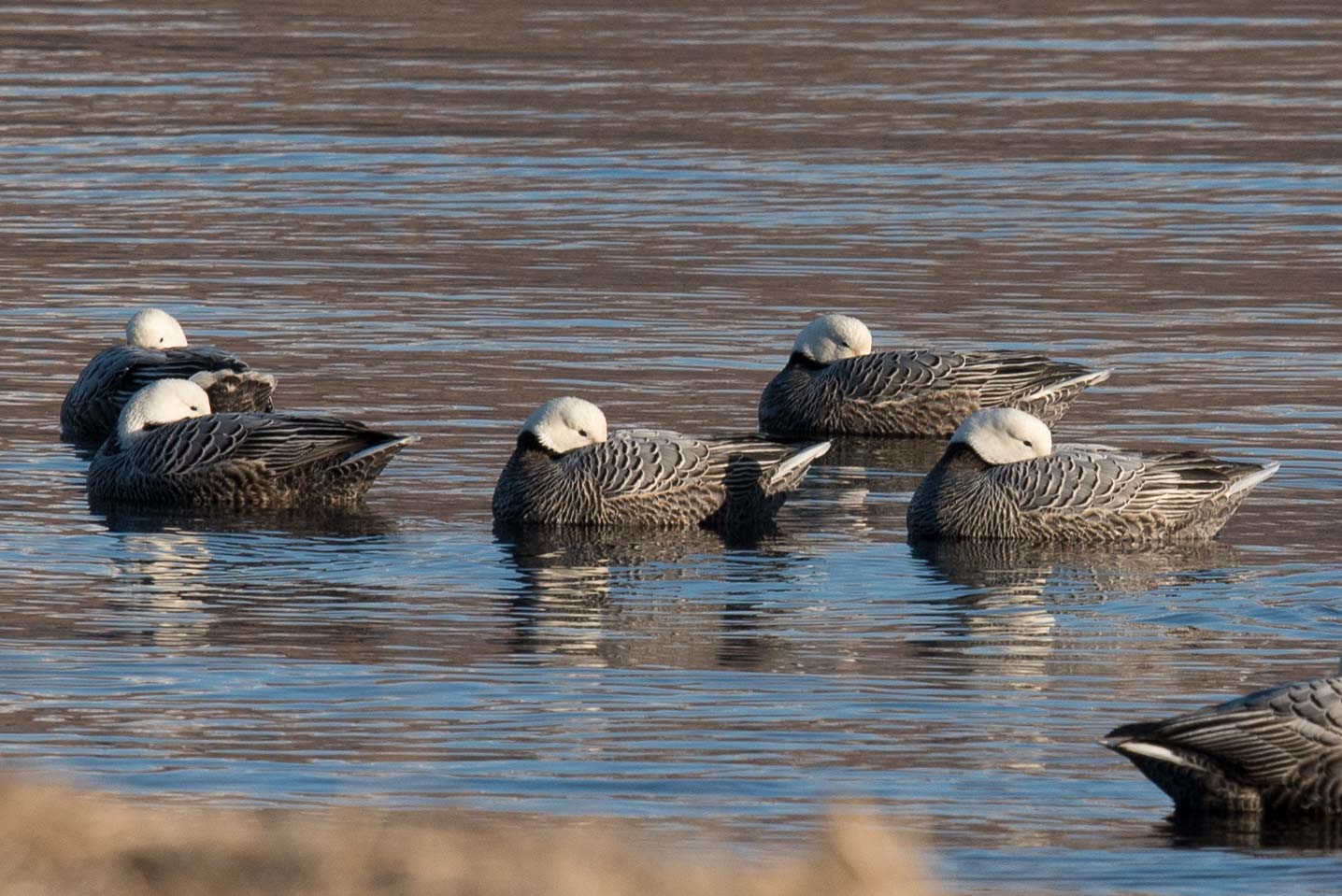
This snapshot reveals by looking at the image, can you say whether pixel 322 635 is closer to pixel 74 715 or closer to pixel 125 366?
pixel 74 715

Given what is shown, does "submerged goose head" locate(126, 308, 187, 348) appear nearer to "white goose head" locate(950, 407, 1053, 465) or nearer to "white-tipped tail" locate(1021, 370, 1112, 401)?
"white-tipped tail" locate(1021, 370, 1112, 401)

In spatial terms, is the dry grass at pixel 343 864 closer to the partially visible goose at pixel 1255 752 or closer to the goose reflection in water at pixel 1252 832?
the goose reflection in water at pixel 1252 832

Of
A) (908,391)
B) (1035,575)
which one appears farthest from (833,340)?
(1035,575)

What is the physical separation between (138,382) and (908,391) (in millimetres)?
5440

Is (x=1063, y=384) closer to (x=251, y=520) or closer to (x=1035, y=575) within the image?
(x=1035, y=575)

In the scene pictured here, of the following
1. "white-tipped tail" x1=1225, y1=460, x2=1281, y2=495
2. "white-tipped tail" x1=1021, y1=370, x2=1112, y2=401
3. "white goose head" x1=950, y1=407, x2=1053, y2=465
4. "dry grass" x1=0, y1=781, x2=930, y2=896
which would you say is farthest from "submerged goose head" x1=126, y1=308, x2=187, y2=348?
"dry grass" x1=0, y1=781, x2=930, y2=896

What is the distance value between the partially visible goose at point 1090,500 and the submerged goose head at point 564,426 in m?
1.98

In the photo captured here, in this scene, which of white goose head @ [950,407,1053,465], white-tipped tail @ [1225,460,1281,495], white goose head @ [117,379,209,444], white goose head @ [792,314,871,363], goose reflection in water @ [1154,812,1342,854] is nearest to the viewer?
goose reflection in water @ [1154,812,1342,854]

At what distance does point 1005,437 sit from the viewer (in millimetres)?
16016

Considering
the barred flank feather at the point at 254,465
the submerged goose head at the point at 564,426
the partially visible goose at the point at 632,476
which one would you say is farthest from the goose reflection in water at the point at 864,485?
the barred flank feather at the point at 254,465

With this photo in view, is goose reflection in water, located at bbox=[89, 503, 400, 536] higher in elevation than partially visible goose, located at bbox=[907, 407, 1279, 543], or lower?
lower

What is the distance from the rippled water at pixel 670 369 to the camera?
10.2m

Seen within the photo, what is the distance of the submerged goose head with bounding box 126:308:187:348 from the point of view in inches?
787

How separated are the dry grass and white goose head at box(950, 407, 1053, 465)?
11.5 meters
